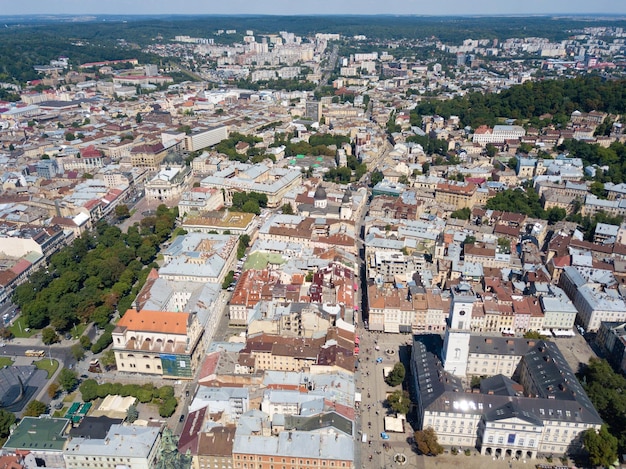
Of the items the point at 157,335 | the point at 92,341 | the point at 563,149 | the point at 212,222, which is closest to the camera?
the point at 157,335

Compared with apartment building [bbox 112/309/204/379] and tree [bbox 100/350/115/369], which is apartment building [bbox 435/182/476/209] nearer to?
apartment building [bbox 112/309/204/379]

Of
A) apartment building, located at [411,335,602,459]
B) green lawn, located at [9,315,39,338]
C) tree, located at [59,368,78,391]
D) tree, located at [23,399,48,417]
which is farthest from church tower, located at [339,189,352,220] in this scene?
tree, located at [23,399,48,417]

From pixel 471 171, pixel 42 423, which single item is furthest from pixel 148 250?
pixel 471 171

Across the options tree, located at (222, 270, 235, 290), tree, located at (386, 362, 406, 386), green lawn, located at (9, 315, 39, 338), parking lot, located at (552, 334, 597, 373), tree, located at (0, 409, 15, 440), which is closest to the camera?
tree, located at (0, 409, 15, 440)

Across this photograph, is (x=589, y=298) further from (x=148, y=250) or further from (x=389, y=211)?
(x=148, y=250)

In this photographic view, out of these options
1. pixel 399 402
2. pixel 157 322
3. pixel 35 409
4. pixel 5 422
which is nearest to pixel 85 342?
pixel 157 322

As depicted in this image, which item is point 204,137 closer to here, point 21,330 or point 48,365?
point 21,330
